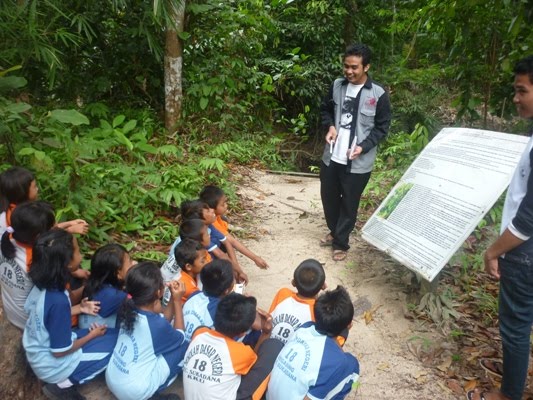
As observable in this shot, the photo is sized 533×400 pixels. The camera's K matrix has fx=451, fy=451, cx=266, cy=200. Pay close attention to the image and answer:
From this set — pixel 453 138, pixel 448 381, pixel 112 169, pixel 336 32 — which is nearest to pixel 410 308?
pixel 448 381

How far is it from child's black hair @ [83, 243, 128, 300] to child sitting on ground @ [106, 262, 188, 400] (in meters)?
0.24

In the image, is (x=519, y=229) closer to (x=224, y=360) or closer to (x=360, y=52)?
(x=224, y=360)

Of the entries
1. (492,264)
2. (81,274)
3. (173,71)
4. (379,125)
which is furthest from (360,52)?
(173,71)

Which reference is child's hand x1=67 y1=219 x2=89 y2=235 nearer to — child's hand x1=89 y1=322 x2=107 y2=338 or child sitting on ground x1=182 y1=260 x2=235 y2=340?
child's hand x1=89 y1=322 x2=107 y2=338

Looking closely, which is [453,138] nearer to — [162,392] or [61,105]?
[162,392]

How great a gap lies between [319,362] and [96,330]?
127cm

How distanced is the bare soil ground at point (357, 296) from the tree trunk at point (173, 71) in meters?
1.57

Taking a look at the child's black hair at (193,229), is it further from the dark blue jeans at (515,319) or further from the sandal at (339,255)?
the dark blue jeans at (515,319)

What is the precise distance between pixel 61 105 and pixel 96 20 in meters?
1.23

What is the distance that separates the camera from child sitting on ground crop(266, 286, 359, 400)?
Answer: 219 cm

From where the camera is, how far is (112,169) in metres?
4.33

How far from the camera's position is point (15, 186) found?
2.92 m

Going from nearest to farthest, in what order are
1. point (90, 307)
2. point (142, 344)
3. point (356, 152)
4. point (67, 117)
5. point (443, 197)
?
1. point (142, 344)
2. point (90, 307)
3. point (443, 197)
4. point (67, 117)
5. point (356, 152)

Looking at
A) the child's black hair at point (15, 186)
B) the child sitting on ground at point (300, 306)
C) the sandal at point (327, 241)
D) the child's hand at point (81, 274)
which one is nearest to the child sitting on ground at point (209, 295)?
the child sitting on ground at point (300, 306)
